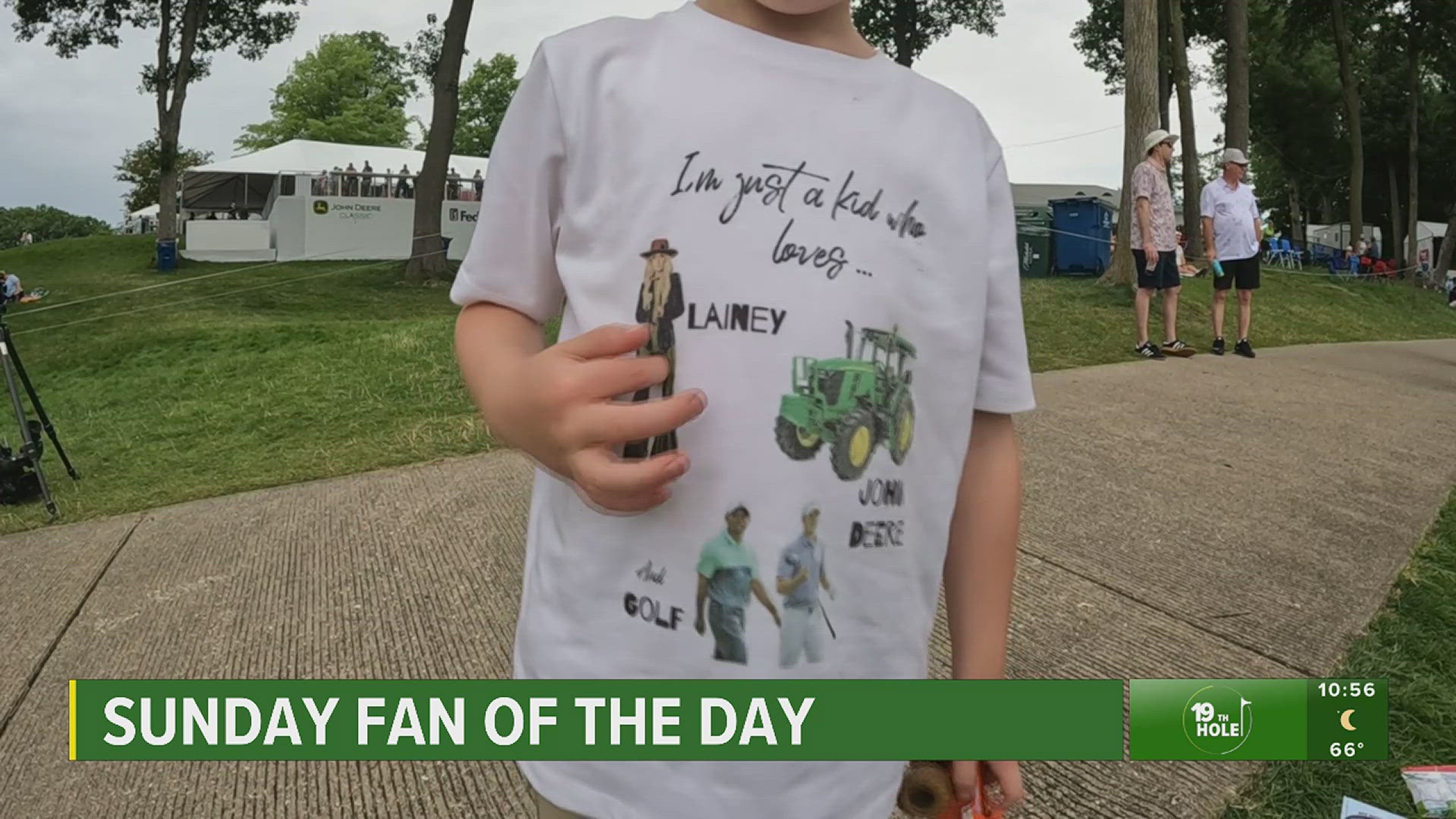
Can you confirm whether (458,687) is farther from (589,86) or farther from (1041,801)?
(1041,801)

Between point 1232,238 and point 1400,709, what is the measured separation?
19.6 ft

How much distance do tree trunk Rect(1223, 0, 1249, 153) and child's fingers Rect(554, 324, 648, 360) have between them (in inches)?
642

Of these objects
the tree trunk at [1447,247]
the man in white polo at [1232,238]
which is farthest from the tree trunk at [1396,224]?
the man in white polo at [1232,238]

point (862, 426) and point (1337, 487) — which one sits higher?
point (862, 426)

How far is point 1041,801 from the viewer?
213 centimetres

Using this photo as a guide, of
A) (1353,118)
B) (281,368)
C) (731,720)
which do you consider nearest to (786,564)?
(731,720)

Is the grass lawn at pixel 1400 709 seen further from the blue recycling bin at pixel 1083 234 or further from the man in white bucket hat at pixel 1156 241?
the blue recycling bin at pixel 1083 234

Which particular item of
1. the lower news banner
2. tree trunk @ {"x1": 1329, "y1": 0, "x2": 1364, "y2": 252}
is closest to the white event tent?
tree trunk @ {"x1": 1329, "y1": 0, "x2": 1364, "y2": 252}

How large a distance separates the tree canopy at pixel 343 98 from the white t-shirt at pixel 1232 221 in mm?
43105

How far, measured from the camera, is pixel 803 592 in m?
0.85

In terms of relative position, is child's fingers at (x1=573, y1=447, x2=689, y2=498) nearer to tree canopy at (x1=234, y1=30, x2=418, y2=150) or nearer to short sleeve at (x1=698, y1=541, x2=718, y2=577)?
short sleeve at (x1=698, y1=541, x2=718, y2=577)

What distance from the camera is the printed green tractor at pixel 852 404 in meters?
0.84

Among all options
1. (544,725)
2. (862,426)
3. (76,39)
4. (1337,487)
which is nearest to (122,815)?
(544,725)

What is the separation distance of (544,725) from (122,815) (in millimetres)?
1790
